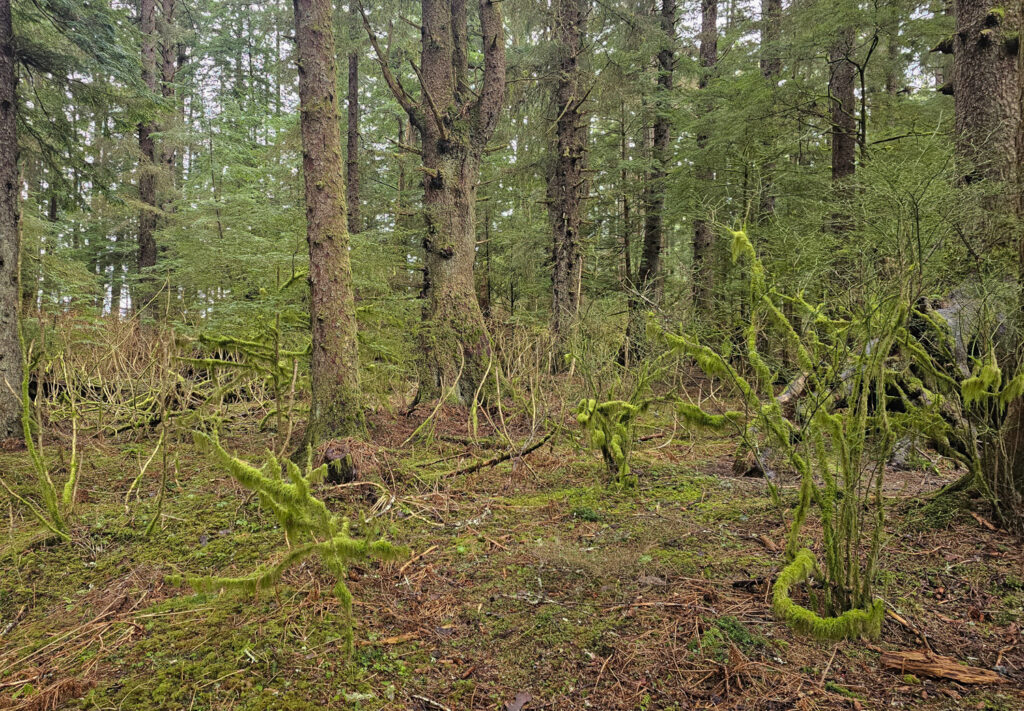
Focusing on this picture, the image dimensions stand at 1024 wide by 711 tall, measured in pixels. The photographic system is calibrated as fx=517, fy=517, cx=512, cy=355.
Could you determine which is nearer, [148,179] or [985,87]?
[985,87]

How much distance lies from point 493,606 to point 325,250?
3560 millimetres

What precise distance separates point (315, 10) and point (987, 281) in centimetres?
584

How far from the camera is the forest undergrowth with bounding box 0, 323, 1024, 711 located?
2008 mm

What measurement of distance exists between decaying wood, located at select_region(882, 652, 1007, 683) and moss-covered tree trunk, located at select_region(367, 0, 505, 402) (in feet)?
18.5

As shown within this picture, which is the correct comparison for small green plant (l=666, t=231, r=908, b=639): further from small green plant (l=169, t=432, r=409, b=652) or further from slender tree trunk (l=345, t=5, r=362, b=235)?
slender tree trunk (l=345, t=5, r=362, b=235)

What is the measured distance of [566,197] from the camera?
9352mm

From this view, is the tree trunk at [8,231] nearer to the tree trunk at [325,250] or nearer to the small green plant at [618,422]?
the tree trunk at [325,250]

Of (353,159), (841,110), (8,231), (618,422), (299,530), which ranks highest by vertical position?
(353,159)

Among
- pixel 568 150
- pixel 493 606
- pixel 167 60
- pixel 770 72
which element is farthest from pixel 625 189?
pixel 167 60

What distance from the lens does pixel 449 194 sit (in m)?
7.42

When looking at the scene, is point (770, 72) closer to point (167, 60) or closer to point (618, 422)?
point (618, 422)

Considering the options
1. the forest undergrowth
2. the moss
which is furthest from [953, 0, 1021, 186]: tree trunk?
the moss

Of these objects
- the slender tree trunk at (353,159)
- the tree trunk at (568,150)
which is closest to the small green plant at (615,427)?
the tree trunk at (568,150)

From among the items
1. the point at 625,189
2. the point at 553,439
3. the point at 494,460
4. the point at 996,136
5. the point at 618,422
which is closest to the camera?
the point at 996,136
